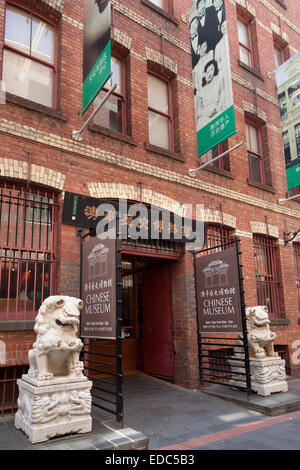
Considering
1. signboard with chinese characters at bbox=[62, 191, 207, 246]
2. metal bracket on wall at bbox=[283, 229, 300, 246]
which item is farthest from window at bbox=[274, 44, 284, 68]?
signboard with chinese characters at bbox=[62, 191, 207, 246]

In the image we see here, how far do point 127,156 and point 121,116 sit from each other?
1.27 metres

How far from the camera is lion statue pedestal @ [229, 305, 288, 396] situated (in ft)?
23.5

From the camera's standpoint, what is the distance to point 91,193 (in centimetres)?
740

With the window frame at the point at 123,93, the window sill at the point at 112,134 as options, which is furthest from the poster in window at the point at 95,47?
the window frame at the point at 123,93

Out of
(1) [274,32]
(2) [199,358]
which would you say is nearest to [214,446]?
(2) [199,358]

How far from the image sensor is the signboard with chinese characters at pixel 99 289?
539 centimetres

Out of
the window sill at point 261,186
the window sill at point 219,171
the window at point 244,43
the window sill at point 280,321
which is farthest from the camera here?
the window at point 244,43

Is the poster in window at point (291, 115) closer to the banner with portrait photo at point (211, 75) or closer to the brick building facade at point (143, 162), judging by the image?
the brick building facade at point (143, 162)

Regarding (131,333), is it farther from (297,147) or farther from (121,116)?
(297,147)

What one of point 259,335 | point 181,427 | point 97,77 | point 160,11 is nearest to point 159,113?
point 160,11

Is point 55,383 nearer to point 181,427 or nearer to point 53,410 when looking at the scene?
point 53,410

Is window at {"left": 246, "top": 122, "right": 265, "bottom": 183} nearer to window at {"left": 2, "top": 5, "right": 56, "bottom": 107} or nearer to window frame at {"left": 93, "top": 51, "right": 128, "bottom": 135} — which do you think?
window frame at {"left": 93, "top": 51, "right": 128, "bottom": 135}

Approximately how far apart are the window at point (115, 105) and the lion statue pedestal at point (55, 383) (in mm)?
4829

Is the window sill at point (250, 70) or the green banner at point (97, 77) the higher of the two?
the window sill at point (250, 70)
